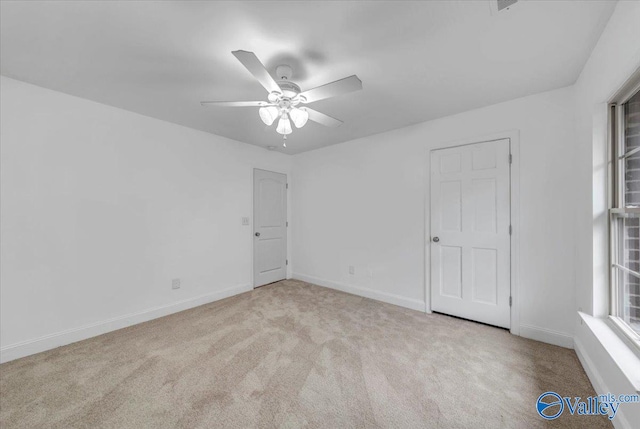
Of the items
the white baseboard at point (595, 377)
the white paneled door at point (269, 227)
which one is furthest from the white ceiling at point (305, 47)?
the white baseboard at point (595, 377)

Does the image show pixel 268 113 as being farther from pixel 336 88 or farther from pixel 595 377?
pixel 595 377

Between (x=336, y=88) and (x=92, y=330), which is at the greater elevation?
(x=336, y=88)

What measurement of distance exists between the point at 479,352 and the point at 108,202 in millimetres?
3912

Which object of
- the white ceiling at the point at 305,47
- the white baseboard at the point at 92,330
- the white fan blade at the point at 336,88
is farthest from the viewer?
the white baseboard at the point at 92,330

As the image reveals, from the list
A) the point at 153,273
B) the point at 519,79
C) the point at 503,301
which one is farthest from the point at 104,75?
the point at 503,301

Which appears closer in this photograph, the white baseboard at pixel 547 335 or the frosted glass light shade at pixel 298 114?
the frosted glass light shade at pixel 298 114

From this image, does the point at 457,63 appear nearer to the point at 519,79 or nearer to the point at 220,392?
the point at 519,79

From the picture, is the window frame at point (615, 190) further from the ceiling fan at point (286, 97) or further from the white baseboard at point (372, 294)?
the ceiling fan at point (286, 97)

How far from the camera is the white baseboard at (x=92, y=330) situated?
2.06m

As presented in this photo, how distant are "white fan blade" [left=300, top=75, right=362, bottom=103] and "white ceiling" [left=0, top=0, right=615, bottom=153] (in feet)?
0.96

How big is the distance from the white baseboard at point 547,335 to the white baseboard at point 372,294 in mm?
958

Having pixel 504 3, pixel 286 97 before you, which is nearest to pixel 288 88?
pixel 286 97

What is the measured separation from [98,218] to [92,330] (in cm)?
113

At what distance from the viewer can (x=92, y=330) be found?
2426 mm
